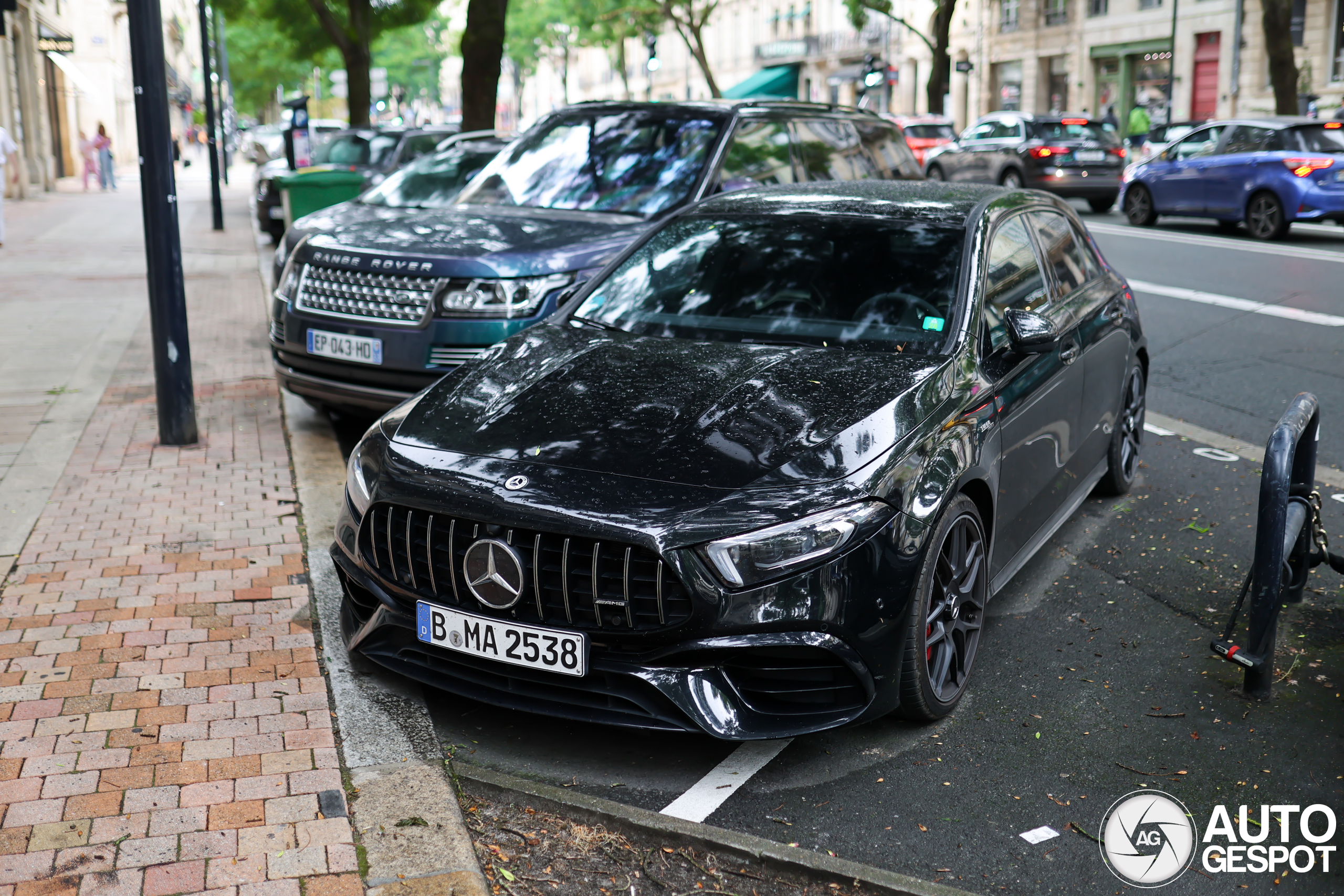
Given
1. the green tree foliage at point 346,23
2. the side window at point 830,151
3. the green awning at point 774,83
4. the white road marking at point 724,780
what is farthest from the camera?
the green awning at point 774,83

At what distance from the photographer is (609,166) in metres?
7.84

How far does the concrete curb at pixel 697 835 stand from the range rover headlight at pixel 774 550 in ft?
2.06

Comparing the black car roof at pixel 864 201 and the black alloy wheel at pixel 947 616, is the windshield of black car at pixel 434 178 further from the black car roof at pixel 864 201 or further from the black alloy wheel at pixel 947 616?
the black alloy wheel at pixel 947 616

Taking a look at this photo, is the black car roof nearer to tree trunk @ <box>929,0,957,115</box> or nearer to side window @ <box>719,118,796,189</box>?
side window @ <box>719,118,796,189</box>

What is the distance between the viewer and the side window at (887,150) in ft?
30.0

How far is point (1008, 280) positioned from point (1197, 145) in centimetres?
1668

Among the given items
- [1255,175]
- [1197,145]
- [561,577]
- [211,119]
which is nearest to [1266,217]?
[1255,175]

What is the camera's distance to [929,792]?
3.58 meters

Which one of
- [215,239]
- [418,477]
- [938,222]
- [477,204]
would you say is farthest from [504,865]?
[215,239]

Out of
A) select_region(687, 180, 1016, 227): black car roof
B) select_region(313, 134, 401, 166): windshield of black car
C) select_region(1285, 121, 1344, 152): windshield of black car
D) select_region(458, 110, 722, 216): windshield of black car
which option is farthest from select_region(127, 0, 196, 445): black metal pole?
select_region(1285, 121, 1344, 152): windshield of black car

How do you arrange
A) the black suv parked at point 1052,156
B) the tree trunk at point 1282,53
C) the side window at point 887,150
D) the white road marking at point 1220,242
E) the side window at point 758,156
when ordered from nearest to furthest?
1. the side window at point 758,156
2. the side window at point 887,150
3. the white road marking at point 1220,242
4. the black suv parked at point 1052,156
5. the tree trunk at point 1282,53

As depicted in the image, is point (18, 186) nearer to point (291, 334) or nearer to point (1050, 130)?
point (1050, 130)

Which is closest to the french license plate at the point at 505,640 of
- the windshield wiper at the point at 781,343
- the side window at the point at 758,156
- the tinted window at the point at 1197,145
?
the windshield wiper at the point at 781,343

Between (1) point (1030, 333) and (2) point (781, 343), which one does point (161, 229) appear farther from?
(1) point (1030, 333)
